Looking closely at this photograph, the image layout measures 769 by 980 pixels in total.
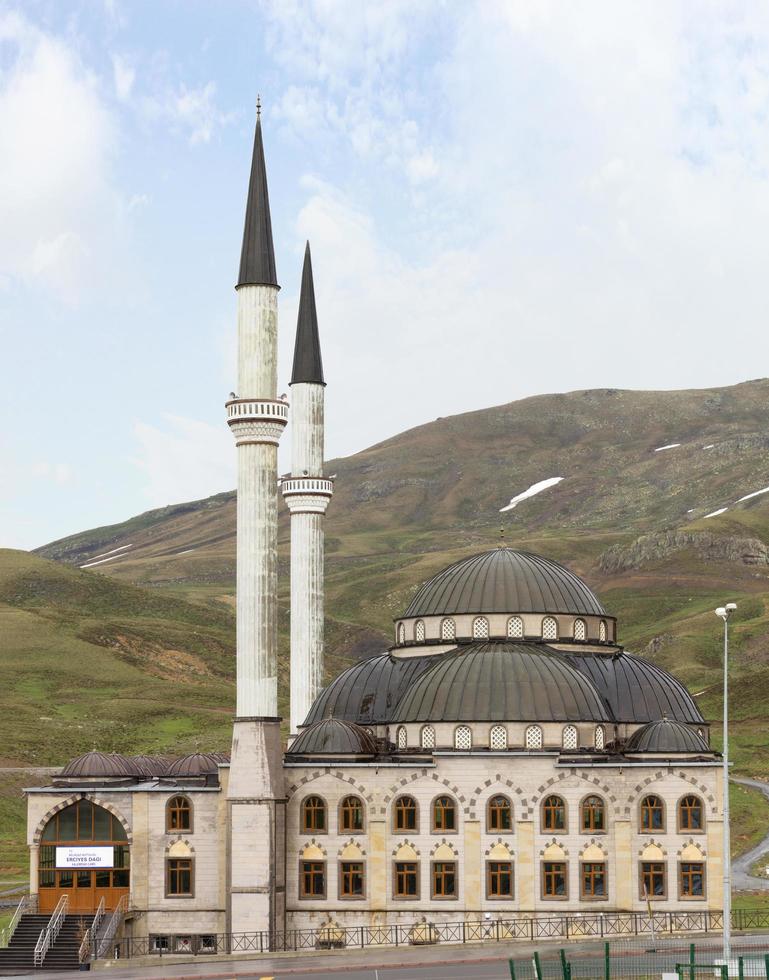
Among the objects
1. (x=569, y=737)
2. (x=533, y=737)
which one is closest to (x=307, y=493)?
(x=533, y=737)

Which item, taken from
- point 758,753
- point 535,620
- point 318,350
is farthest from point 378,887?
point 758,753

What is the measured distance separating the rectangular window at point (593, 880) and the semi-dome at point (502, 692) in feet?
19.9

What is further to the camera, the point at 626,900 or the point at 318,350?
the point at 318,350

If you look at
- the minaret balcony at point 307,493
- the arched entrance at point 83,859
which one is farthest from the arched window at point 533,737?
the minaret balcony at point 307,493

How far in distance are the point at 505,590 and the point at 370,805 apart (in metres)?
→ 13.1

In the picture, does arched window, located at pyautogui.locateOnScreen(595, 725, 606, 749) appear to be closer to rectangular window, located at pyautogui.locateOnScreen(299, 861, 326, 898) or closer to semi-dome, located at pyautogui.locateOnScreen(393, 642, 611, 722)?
semi-dome, located at pyautogui.locateOnScreen(393, 642, 611, 722)

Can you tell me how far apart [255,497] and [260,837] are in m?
14.3

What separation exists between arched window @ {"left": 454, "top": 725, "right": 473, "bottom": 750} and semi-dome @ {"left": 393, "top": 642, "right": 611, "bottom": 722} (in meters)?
0.41

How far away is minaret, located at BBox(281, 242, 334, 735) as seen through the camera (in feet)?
272

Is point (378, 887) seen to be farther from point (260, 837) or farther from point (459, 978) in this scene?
point (459, 978)

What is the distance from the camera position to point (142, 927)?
6950 cm

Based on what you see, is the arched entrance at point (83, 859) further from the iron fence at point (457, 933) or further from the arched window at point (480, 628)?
the arched window at point (480, 628)

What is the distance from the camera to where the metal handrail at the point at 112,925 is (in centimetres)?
6456

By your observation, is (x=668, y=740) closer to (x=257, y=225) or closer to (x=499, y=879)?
(x=499, y=879)
